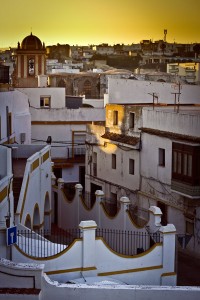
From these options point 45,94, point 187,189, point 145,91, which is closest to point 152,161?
point 187,189

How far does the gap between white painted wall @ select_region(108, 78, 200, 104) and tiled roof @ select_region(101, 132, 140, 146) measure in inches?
307

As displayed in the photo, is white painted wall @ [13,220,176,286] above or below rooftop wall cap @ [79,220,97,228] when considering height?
below

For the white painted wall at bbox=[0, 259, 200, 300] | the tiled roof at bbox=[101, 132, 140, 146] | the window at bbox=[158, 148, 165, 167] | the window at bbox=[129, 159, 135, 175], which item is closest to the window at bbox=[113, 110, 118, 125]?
the tiled roof at bbox=[101, 132, 140, 146]

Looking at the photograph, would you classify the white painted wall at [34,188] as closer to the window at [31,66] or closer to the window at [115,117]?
the window at [115,117]

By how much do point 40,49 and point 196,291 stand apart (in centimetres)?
4098

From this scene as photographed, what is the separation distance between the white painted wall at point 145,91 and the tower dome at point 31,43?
660 inches

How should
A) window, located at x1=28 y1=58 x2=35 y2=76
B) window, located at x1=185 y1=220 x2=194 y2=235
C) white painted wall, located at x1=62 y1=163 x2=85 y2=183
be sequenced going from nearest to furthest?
window, located at x1=185 y1=220 x2=194 y2=235 → white painted wall, located at x1=62 y1=163 x2=85 y2=183 → window, located at x1=28 y1=58 x2=35 y2=76

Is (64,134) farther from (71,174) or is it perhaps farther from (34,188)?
(34,188)

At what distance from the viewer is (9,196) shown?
1669 centimetres

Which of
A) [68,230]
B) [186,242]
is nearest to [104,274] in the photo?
[186,242]

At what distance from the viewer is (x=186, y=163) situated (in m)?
23.0

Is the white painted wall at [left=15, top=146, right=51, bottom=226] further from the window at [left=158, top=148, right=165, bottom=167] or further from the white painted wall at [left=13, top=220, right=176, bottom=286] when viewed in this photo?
the window at [left=158, top=148, right=165, bottom=167]

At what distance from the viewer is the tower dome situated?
172ft

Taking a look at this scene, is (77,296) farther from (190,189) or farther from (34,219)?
(190,189)
